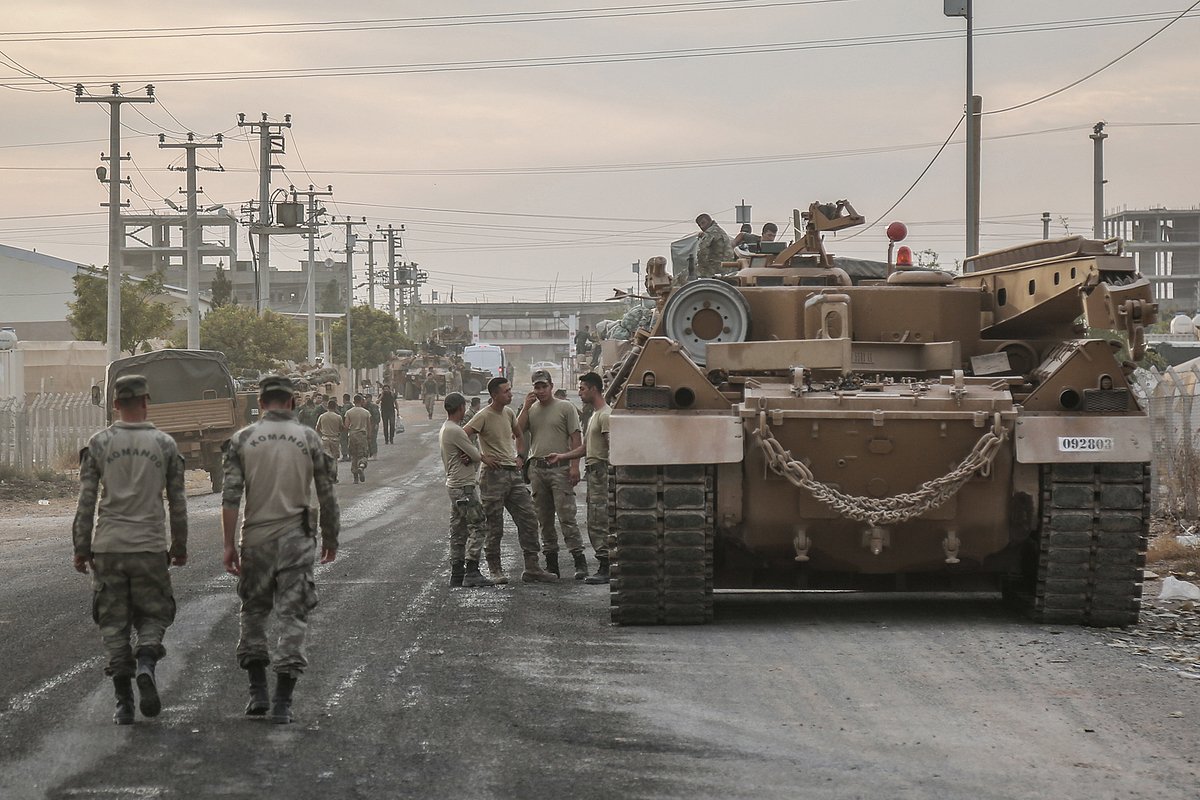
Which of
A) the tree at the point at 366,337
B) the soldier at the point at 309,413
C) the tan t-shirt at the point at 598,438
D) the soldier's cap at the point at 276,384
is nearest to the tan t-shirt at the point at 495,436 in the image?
the tan t-shirt at the point at 598,438

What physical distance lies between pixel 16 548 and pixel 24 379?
36.7 m

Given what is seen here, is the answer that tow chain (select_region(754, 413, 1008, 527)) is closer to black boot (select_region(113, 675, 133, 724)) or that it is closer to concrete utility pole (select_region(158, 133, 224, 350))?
black boot (select_region(113, 675, 133, 724))

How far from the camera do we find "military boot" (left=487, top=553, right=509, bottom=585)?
523 inches

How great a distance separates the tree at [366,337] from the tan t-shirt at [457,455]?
207 ft

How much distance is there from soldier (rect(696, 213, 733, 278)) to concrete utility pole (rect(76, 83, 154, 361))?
77.4ft

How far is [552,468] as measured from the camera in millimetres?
14000

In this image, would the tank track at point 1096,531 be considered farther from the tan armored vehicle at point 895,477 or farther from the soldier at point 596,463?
the soldier at point 596,463

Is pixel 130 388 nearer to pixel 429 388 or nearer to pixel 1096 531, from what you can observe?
pixel 1096 531

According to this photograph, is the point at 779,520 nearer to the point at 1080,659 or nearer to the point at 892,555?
the point at 892,555

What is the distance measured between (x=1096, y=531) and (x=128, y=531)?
5950mm

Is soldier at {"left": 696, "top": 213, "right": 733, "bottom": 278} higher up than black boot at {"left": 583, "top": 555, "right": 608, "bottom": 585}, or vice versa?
soldier at {"left": 696, "top": 213, "right": 733, "bottom": 278}

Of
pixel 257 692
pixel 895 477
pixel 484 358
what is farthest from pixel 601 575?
pixel 484 358

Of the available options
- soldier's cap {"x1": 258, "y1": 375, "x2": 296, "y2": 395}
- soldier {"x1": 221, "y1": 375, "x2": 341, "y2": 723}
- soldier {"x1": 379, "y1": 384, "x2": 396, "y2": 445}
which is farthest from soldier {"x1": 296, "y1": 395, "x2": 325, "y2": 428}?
soldier {"x1": 221, "y1": 375, "x2": 341, "y2": 723}

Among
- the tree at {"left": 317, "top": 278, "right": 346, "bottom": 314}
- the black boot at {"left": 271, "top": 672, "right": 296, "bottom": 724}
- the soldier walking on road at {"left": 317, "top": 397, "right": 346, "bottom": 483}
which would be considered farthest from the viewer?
the tree at {"left": 317, "top": 278, "right": 346, "bottom": 314}
